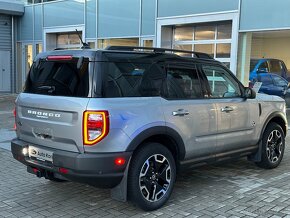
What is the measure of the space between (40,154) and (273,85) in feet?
38.5

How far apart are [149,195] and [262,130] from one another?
249 cm

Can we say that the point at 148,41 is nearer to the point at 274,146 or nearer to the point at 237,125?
the point at 274,146

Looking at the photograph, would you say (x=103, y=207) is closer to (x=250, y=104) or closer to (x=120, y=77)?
(x=120, y=77)

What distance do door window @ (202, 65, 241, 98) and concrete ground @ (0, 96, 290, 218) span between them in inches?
50.8

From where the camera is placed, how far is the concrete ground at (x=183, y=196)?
4434mm

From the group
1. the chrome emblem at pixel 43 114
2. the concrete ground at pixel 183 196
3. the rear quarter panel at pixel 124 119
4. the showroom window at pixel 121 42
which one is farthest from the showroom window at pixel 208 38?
the chrome emblem at pixel 43 114

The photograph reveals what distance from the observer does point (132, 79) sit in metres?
4.38

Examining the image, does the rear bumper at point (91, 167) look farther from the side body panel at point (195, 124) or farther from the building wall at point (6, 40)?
the building wall at point (6, 40)

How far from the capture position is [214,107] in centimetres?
518

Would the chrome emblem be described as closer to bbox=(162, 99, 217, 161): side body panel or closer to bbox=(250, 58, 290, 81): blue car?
bbox=(162, 99, 217, 161): side body panel

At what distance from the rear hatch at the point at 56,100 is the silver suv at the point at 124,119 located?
0.04ft

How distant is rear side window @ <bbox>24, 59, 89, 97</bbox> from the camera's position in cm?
413

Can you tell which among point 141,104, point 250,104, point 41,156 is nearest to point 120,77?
point 141,104

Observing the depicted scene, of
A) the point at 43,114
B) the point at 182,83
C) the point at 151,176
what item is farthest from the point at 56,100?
the point at 182,83
